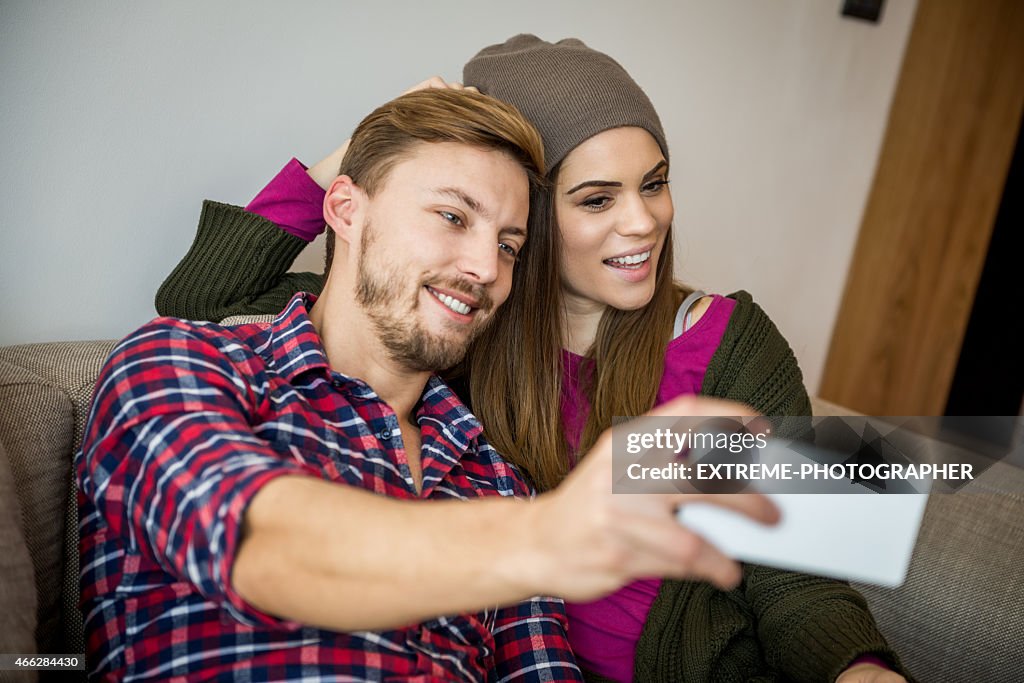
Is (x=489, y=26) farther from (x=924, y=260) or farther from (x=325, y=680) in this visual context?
(x=924, y=260)

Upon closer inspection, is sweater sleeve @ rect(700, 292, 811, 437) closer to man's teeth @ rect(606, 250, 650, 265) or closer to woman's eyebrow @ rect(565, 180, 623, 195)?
man's teeth @ rect(606, 250, 650, 265)

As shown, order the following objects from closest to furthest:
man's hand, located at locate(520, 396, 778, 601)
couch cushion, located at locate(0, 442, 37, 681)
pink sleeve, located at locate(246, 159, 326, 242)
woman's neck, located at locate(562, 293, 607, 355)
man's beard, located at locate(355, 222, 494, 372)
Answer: man's hand, located at locate(520, 396, 778, 601), couch cushion, located at locate(0, 442, 37, 681), man's beard, located at locate(355, 222, 494, 372), pink sleeve, located at locate(246, 159, 326, 242), woman's neck, located at locate(562, 293, 607, 355)

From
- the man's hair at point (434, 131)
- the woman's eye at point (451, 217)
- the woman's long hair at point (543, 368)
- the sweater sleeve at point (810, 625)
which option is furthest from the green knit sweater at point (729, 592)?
the woman's eye at point (451, 217)

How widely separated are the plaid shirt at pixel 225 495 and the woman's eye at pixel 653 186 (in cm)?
53

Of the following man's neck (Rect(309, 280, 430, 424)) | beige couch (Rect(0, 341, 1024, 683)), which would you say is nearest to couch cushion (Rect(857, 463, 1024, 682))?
beige couch (Rect(0, 341, 1024, 683))

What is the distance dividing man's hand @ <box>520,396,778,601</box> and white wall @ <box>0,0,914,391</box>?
40.8 inches

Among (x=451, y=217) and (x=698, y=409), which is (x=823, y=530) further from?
(x=451, y=217)

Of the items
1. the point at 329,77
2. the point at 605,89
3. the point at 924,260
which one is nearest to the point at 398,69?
the point at 329,77

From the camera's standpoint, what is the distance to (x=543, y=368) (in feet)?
4.44

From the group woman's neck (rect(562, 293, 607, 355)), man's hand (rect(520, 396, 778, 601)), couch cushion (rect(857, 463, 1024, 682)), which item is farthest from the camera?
woman's neck (rect(562, 293, 607, 355))

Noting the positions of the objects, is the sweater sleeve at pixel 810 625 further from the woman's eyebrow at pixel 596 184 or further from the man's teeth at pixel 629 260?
the woman's eyebrow at pixel 596 184

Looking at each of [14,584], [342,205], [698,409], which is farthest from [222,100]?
[698,409]

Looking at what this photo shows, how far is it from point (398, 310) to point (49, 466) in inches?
17.4

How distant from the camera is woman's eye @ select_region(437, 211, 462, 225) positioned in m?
1.08
